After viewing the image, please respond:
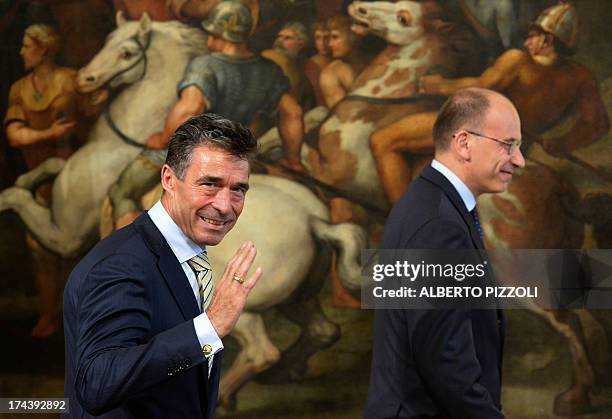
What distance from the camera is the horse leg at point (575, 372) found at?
5.00m

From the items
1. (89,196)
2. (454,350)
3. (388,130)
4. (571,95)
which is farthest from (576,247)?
(89,196)

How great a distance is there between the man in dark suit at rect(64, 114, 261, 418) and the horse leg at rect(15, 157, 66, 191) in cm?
299

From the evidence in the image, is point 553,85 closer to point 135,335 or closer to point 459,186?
point 459,186

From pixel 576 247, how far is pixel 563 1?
148 cm

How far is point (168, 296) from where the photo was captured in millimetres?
2168

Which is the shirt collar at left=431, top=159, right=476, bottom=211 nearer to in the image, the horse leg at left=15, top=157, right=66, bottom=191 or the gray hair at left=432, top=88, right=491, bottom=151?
the gray hair at left=432, top=88, right=491, bottom=151

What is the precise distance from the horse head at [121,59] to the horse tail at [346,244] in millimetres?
1415

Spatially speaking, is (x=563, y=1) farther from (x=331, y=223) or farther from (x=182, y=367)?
(x=182, y=367)

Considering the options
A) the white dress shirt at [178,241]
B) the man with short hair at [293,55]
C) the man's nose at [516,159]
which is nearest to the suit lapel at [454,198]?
the man's nose at [516,159]

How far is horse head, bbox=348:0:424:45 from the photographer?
505 centimetres

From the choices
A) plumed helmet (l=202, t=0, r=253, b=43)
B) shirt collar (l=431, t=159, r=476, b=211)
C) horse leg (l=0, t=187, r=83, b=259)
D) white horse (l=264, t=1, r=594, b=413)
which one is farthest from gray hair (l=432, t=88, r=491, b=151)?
horse leg (l=0, t=187, r=83, b=259)

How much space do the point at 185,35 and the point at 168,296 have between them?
320 cm

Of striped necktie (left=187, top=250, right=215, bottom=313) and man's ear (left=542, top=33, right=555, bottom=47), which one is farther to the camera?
man's ear (left=542, top=33, right=555, bottom=47)

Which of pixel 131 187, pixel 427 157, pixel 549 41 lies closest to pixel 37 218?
pixel 131 187
